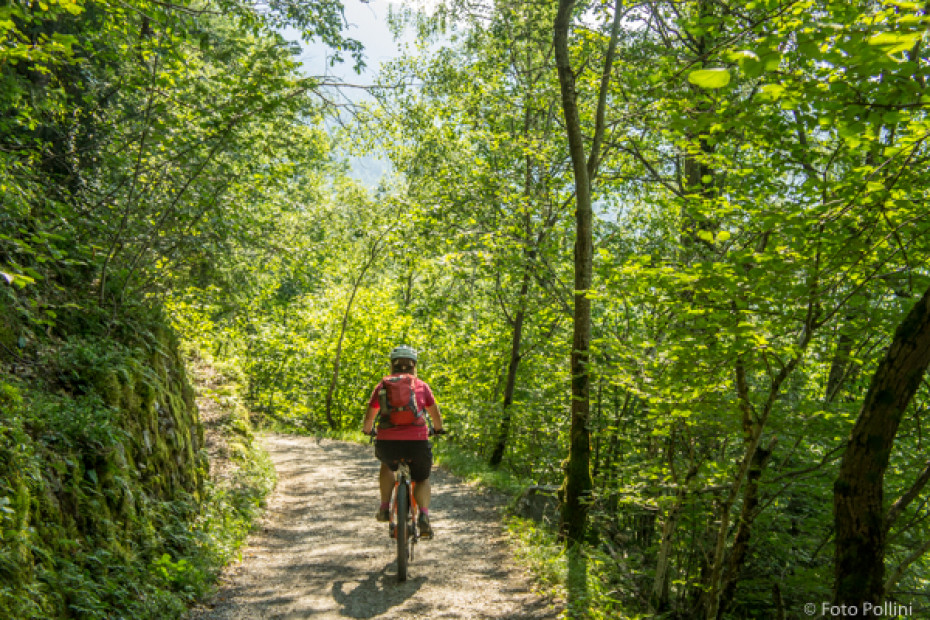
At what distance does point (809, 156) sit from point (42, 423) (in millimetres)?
6685

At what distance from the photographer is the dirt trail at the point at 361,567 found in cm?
538

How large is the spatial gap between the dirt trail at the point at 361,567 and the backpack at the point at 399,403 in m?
1.58

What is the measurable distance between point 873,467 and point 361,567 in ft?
16.2

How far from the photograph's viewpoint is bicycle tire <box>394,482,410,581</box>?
231 inches

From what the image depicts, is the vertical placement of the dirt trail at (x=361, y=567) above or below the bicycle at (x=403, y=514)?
below

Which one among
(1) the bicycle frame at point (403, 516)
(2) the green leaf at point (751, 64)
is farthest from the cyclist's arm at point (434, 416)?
(2) the green leaf at point (751, 64)

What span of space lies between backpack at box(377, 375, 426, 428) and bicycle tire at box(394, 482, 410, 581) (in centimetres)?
62

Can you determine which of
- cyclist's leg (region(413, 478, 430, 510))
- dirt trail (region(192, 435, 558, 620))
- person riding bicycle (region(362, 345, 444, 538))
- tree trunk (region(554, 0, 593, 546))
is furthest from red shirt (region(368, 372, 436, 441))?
tree trunk (region(554, 0, 593, 546))

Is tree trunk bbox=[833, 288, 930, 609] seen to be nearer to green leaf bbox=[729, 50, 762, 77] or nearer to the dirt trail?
green leaf bbox=[729, 50, 762, 77]

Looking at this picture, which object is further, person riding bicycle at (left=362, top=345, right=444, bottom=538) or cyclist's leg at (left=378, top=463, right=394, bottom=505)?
cyclist's leg at (left=378, top=463, right=394, bottom=505)

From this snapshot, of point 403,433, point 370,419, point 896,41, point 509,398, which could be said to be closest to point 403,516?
point 403,433

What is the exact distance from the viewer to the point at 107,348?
5.83m

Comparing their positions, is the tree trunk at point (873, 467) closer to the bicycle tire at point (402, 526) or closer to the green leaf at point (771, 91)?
the green leaf at point (771, 91)

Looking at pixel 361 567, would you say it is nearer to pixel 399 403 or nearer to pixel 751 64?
pixel 399 403
